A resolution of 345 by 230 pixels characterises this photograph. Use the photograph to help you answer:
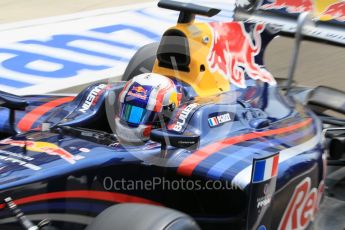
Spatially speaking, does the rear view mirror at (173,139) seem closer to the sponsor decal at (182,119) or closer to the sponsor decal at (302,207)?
the sponsor decal at (182,119)

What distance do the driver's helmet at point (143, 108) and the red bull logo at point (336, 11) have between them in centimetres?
127

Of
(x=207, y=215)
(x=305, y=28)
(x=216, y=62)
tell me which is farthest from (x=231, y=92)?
(x=207, y=215)

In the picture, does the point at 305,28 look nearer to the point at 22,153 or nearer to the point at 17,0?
the point at 22,153

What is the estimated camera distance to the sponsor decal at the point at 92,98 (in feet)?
12.9

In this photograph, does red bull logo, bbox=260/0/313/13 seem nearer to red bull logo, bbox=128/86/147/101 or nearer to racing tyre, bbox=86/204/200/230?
red bull logo, bbox=128/86/147/101

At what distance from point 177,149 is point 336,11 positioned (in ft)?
5.14

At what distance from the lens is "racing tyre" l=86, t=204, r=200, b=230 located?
112 inches

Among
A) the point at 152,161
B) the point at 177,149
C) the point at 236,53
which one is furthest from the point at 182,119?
the point at 236,53

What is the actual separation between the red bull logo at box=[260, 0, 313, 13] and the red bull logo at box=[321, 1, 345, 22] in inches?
5.0

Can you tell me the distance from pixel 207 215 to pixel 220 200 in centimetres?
10

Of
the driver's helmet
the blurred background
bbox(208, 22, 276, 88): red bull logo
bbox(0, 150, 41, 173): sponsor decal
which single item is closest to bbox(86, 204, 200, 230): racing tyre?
bbox(0, 150, 41, 173): sponsor decal

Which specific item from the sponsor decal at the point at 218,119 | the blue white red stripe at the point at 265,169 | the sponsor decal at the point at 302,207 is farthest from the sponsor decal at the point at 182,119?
the sponsor decal at the point at 302,207

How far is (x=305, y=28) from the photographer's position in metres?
4.27

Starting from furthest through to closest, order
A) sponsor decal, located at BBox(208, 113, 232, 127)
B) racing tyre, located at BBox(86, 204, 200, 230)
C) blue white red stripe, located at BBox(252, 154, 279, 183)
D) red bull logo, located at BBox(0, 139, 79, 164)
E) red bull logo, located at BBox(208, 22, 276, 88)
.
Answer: red bull logo, located at BBox(208, 22, 276, 88) < sponsor decal, located at BBox(208, 113, 232, 127) < red bull logo, located at BBox(0, 139, 79, 164) < blue white red stripe, located at BBox(252, 154, 279, 183) < racing tyre, located at BBox(86, 204, 200, 230)
